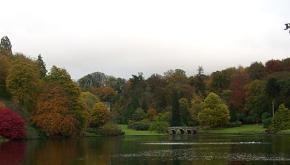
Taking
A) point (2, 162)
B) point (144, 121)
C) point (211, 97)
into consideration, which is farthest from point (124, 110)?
point (2, 162)

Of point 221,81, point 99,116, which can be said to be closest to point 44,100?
point 99,116

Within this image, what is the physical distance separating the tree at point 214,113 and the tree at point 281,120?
17.4 m

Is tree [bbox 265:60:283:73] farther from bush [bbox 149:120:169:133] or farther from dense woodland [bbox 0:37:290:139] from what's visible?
bush [bbox 149:120:169:133]

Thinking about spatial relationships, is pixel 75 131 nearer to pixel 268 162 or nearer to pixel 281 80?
pixel 281 80

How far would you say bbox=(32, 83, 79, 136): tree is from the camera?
96.4m

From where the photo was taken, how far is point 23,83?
100 meters

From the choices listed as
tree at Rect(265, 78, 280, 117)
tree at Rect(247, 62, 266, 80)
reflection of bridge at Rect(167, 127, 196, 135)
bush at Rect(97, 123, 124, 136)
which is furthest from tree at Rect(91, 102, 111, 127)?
tree at Rect(247, 62, 266, 80)

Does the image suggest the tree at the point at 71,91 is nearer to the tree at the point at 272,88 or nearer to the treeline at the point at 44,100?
the treeline at the point at 44,100

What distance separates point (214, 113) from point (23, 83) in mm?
46153

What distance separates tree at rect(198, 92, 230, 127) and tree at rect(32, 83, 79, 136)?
35.8 meters

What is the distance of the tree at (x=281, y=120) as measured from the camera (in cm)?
10600

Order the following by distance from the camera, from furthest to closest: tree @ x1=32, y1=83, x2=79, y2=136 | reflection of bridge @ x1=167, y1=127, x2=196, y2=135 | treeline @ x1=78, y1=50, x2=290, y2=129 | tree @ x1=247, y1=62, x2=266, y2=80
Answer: tree @ x1=247, y1=62, x2=266, y2=80 → reflection of bridge @ x1=167, y1=127, x2=196, y2=135 → treeline @ x1=78, y1=50, x2=290, y2=129 → tree @ x1=32, y1=83, x2=79, y2=136

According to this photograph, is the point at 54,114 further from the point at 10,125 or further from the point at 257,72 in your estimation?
the point at 257,72

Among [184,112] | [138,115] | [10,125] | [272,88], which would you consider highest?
[272,88]
